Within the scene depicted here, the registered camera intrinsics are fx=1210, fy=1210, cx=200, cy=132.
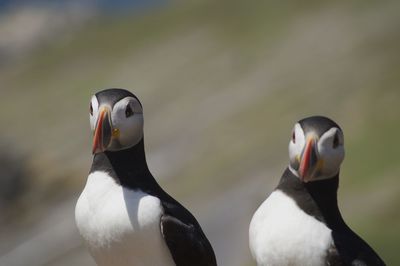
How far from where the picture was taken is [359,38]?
24.3 m

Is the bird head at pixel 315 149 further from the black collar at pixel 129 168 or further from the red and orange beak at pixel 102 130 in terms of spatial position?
the red and orange beak at pixel 102 130

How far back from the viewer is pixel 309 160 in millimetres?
7188

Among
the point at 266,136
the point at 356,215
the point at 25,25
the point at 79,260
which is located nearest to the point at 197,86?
the point at 266,136

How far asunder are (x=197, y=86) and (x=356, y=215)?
10938 mm

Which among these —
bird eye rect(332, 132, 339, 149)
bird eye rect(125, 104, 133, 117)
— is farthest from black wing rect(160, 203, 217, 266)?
bird eye rect(332, 132, 339, 149)

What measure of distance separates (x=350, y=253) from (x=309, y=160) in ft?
2.02

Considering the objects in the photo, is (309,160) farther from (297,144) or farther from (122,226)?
(122,226)

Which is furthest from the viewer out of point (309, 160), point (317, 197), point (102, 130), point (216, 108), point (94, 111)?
point (216, 108)

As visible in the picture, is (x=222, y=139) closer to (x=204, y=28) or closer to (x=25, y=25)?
(x=204, y=28)

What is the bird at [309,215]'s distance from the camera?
23.7 ft

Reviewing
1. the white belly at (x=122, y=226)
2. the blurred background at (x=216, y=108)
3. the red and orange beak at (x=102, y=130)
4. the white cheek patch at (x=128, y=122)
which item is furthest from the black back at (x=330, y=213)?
the blurred background at (x=216, y=108)

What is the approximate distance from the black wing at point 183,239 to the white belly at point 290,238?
20.6 inches

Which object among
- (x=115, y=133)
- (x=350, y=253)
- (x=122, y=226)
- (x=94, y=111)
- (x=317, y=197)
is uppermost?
(x=94, y=111)

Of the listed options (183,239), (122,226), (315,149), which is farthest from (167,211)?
(315,149)
